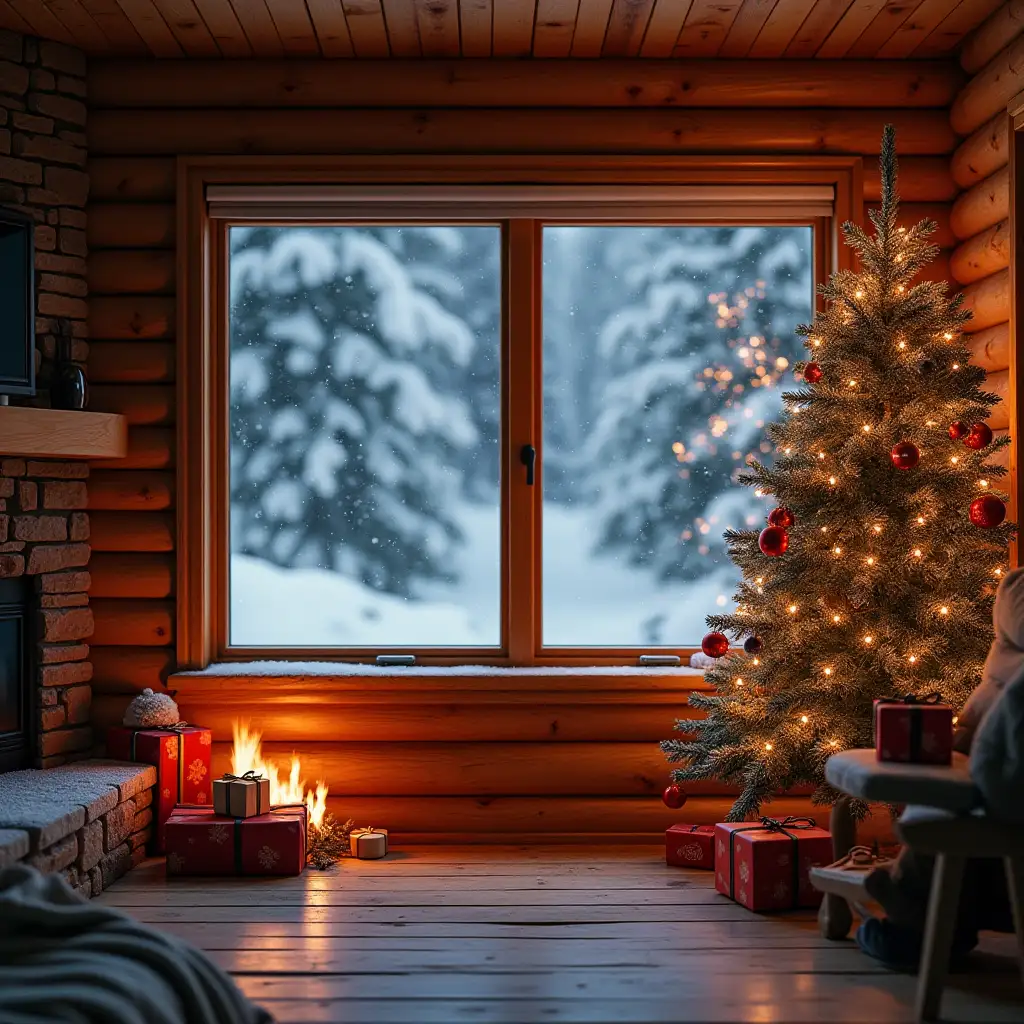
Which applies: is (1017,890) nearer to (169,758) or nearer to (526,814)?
(526,814)

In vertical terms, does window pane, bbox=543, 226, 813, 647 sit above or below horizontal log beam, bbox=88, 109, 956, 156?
below

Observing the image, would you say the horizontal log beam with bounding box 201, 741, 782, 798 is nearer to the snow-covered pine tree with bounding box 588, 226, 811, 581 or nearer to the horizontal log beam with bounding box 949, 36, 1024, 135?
the snow-covered pine tree with bounding box 588, 226, 811, 581

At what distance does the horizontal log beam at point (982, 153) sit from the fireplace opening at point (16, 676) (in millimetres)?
3628

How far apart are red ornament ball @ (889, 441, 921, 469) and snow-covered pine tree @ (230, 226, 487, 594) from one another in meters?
1.65

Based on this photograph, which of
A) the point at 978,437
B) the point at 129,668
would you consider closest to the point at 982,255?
the point at 978,437

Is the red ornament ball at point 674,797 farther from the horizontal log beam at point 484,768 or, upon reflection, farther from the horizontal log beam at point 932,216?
the horizontal log beam at point 932,216

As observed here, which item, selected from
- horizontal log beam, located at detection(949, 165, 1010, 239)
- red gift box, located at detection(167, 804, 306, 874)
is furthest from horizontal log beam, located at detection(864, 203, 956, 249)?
red gift box, located at detection(167, 804, 306, 874)

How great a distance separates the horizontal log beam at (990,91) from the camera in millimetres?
3586

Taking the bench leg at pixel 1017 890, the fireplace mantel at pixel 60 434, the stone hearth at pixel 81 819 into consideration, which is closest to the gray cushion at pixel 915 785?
the bench leg at pixel 1017 890

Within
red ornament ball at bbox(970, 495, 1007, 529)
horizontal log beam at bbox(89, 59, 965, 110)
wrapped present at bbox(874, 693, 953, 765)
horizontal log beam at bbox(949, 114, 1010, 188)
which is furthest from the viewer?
horizontal log beam at bbox(89, 59, 965, 110)

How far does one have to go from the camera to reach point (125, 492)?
13.2ft

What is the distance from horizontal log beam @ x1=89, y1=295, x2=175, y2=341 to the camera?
402 cm

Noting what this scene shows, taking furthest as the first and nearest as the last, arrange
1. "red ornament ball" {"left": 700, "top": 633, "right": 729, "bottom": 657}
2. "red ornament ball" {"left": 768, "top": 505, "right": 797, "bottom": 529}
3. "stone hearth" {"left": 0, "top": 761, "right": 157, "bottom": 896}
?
"red ornament ball" {"left": 700, "top": 633, "right": 729, "bottom": 657} → "red ornament ball" {"left": 768, "top": 505, "right": 797, "bottom": 529} → "stone hearth" {"left": 0, "top": 761, "right": 157, "bottom": 896}

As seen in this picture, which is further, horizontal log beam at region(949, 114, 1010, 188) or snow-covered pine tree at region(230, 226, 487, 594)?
snow-covered pine tree at region(230, 226, 487, 594)
